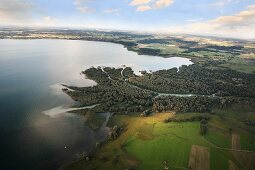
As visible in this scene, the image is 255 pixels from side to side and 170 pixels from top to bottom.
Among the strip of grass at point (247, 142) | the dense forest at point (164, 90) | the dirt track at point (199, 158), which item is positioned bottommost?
the dirt track at point (199, 158)

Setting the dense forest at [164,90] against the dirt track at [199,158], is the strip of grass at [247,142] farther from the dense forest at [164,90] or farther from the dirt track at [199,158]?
the dense forest at [164,90]

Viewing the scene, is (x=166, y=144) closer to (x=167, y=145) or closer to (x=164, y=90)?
(x=167, y=145)

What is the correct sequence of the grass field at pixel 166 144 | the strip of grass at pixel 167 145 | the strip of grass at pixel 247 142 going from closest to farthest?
the grass field at pixel 166 144 < the strip of grass at pixel 167 145 < the strip of grass at pixel 247 142

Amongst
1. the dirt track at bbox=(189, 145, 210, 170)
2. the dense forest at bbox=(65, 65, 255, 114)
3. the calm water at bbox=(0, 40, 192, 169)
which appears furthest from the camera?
the dense forest at bbox=(65, 65, 255, 114)

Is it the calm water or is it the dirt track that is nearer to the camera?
the dirt track

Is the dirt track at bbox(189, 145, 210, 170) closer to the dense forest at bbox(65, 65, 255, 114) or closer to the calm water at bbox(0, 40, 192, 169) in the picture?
the calm water at bbox(0, 40, 192, 169)

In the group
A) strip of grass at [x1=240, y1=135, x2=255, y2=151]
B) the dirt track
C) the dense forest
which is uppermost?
the dense forest

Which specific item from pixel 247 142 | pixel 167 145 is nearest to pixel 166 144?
pixel 167 145

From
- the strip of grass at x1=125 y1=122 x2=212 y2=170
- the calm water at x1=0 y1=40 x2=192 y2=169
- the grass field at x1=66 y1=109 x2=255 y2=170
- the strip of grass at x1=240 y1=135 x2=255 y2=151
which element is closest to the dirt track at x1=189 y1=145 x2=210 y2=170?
the grass field at x1=66 y1=109 x2=255 y2=170

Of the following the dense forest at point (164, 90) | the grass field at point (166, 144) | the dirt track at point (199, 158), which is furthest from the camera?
the dense forest at point (164, 90)

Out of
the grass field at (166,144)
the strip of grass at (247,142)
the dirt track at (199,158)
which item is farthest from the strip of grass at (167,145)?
the strip of grass at (247,142)

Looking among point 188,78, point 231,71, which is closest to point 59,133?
point 188,78
